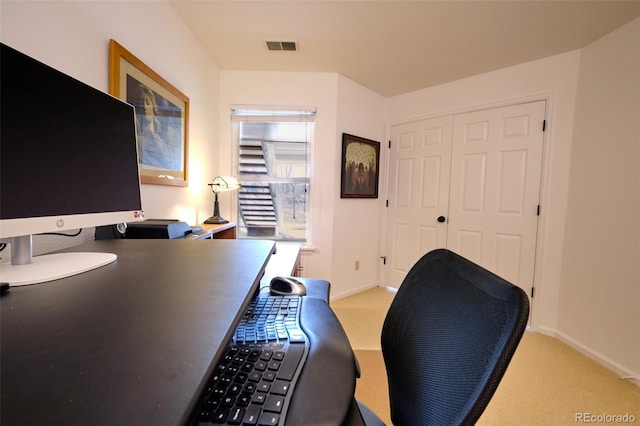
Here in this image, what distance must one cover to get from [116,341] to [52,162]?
20.2 inches

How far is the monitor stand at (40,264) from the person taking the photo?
55cm

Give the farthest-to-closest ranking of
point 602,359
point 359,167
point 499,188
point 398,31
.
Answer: point 359,167, point 499,188, point 398,31, point 602,359

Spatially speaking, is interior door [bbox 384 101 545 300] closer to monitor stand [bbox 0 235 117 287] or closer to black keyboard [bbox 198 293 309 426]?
black keyboard [bbox 198 293 309 426]

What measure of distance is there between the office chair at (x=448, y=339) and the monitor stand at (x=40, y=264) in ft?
2.72

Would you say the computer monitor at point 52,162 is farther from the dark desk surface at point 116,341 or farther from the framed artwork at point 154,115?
the framed artwork at point 154,115

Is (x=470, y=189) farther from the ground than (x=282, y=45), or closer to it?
closer to it

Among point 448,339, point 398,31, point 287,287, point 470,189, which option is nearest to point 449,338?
point 448,339

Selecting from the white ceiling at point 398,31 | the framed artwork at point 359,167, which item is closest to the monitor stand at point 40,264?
the white ceiling at point 398,31

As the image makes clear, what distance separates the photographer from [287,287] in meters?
0.98

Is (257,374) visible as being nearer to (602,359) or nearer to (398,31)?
(398,31)

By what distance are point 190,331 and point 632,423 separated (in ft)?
7.86

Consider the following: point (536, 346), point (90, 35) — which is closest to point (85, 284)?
point (90, 35)

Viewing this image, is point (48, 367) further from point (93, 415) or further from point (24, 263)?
point (24, 263)

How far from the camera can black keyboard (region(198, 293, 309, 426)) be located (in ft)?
1.37
